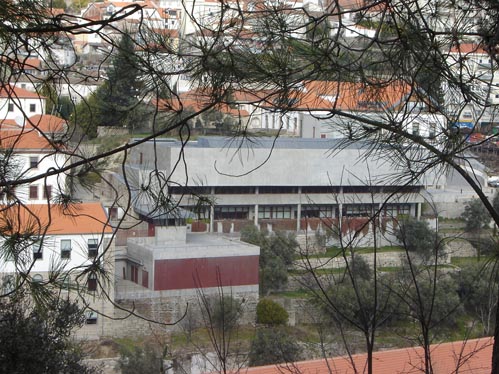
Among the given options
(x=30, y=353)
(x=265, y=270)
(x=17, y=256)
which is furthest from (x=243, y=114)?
(x=265, y=270)

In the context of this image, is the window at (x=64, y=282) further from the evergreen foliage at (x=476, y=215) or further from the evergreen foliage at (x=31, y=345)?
the evergreen foliage at (x=476, y=215)

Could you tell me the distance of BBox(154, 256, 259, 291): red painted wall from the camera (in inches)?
348

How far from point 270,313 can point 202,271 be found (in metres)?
0.87

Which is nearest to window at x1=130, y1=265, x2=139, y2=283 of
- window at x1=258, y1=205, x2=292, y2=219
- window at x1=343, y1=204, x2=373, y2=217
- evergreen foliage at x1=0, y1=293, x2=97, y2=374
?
window at x1=258, y1=205, x2=292, y2=219

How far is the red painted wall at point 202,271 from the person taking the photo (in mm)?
8844

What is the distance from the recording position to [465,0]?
132cm

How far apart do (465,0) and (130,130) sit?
0.59 meters

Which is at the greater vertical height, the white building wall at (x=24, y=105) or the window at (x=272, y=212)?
the white building wall at (x=24, y=105)

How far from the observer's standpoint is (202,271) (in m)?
8.78

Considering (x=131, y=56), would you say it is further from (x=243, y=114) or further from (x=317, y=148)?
(x=317, y=148)

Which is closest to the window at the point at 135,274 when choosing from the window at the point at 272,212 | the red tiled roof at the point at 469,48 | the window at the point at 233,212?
the window at the point at 233,212

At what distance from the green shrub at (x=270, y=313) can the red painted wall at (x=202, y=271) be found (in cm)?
42

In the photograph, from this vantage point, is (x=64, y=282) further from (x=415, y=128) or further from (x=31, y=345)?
(x=31, y=345)

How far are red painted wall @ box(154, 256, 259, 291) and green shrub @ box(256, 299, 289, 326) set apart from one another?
16.5 inches
